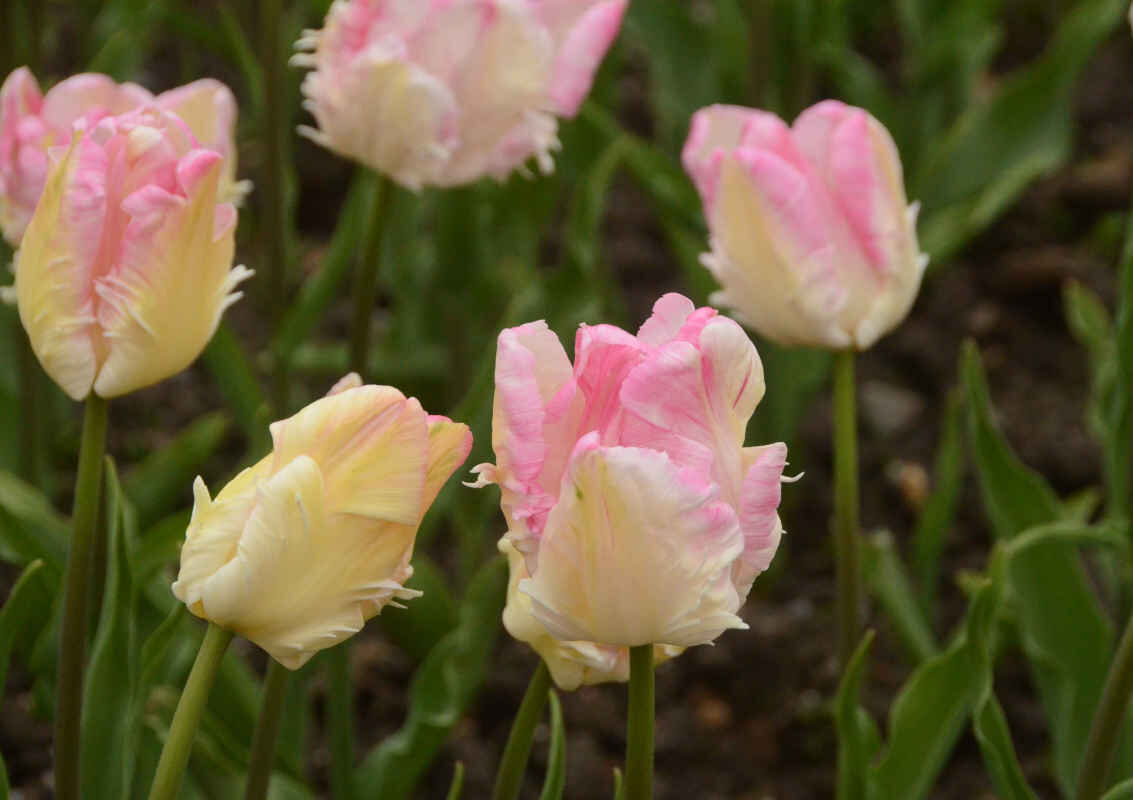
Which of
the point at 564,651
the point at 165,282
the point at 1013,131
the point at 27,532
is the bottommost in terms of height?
the point at 1013,131

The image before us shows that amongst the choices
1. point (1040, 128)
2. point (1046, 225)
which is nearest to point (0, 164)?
point (1040, 128)

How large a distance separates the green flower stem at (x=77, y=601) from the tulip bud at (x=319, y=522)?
168 millimetres

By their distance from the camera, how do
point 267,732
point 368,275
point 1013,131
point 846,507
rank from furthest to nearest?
point 1013,131 → point 368,275 → point 846,507 → point 267,732

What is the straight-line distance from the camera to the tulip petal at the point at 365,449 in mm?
669

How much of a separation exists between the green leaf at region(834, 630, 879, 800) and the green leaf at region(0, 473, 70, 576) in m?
0.55

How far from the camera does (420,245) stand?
6.45 feet

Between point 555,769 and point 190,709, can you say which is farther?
point 555,769

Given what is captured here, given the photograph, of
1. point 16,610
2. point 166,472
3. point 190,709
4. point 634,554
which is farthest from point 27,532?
point 634,554

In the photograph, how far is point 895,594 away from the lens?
1.49 m

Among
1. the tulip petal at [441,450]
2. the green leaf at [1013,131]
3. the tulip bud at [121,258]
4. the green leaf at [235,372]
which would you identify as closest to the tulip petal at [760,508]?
the tulip petal at [441,450]

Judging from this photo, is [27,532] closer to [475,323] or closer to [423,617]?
Result: [423,617]

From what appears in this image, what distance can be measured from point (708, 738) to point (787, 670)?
0.13 metres

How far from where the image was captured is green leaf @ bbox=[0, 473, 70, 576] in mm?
1188

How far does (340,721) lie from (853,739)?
1.49 ft
